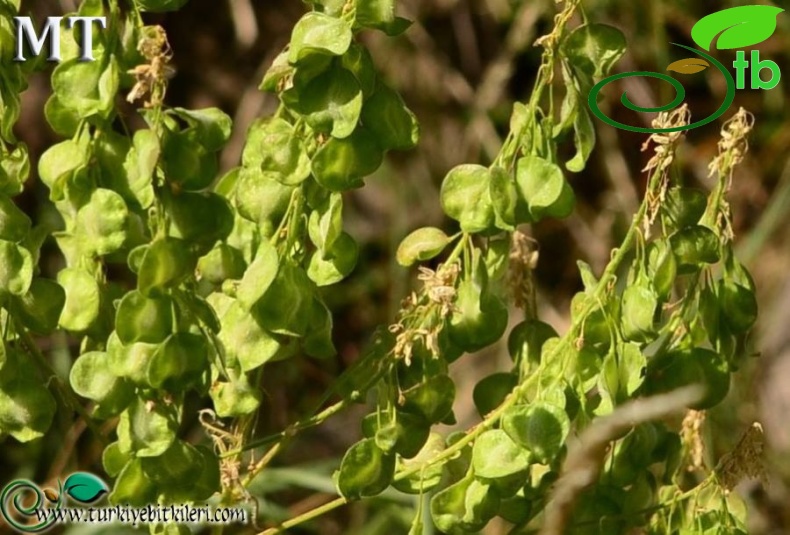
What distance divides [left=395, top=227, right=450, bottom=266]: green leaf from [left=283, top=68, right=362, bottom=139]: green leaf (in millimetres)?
119

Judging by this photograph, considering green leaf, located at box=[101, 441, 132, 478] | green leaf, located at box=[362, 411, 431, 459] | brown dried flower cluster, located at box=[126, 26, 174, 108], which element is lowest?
green leaf, located at box=[101, 441, 132, 478]

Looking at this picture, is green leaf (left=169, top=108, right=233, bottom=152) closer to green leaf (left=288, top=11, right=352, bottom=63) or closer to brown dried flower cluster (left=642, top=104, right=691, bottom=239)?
green leaf (left=288, top=11, right=352, bottom=63)

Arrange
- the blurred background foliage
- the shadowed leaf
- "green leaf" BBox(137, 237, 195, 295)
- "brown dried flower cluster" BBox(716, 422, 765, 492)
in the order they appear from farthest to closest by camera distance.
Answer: the blurred background foliage < the shadowed leaf < "brown dried flower cluster" BBox(716, 422, 765, 492) < "green leaf" BBox(137, 237, 195, 295)

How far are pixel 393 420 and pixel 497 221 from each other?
115 millimetres

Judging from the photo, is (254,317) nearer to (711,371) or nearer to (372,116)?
(372,116)

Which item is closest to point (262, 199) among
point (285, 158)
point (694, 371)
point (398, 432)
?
point (285, 158)

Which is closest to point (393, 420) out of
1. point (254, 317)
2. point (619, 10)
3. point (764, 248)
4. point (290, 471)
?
point (254, 317)

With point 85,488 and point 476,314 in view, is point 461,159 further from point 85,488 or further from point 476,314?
point 476,314

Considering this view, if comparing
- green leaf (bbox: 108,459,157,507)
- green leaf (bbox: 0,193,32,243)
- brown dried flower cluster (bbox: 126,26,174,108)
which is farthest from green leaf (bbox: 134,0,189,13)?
green leaf (bbox: 108,459,157,507)

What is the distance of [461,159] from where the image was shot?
1.98 metres

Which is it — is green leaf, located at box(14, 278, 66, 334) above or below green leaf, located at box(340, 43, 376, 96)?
below

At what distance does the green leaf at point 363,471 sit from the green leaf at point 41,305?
165mm

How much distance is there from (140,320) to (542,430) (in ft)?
0.65

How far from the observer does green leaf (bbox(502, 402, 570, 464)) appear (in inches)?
27.3
